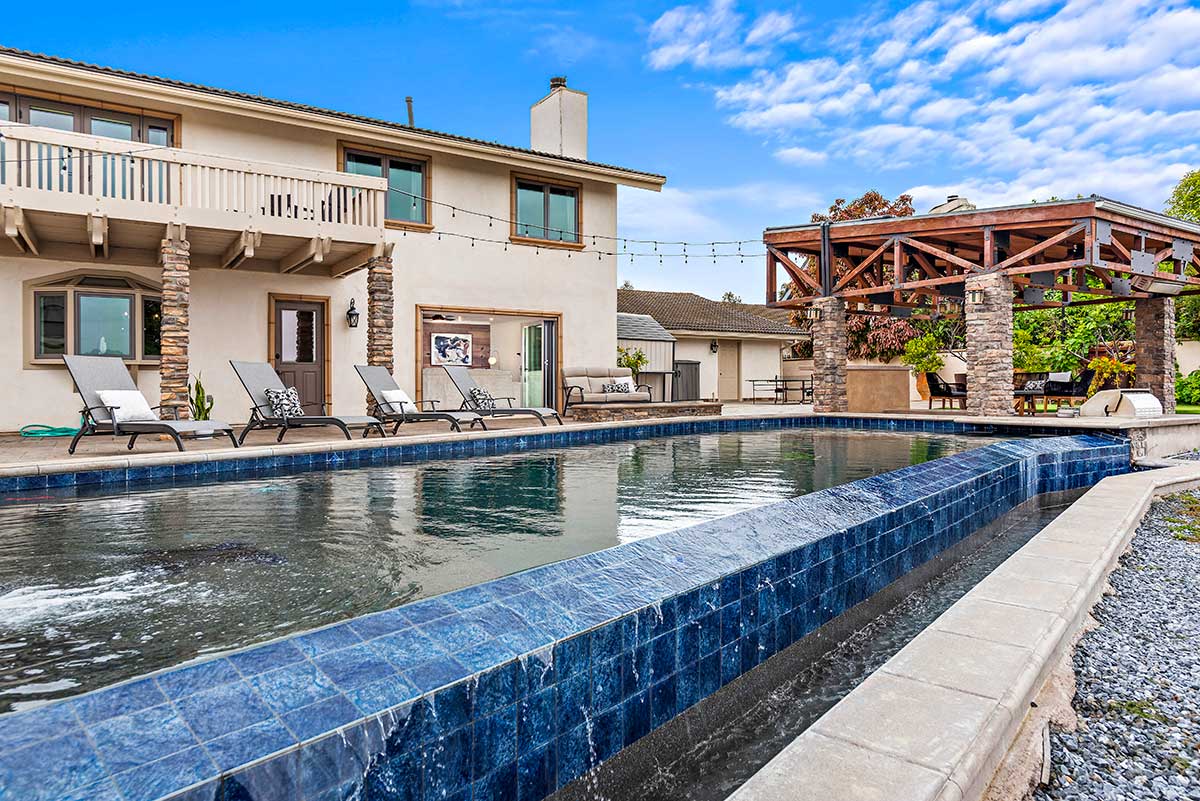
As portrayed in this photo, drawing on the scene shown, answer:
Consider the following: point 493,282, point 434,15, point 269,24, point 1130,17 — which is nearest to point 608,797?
point 493,282

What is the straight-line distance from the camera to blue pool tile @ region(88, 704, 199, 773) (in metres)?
1.32

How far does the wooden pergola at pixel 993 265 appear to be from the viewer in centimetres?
1164

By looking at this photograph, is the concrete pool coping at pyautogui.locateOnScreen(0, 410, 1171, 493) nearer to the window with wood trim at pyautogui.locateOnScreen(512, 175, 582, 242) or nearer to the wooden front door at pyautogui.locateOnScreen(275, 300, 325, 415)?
the wooden front door at pyautogui.locateOnScreen(275, 300, 325, 415)

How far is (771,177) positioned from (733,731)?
105 feet

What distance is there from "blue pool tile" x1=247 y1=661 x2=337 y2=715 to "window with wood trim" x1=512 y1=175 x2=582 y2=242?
1269cm

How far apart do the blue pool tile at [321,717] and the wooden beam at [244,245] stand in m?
9.16

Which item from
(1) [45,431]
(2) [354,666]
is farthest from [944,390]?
(2) [354,666]

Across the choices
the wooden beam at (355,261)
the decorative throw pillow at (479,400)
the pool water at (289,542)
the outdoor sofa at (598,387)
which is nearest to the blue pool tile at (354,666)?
the pool water at (289,542)

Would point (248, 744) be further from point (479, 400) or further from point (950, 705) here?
point (479, 400)

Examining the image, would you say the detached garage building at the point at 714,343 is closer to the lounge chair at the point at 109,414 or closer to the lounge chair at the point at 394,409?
the lounge chair at the point at 394,409

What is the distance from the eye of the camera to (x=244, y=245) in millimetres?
9516

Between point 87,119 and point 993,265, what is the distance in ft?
45.1

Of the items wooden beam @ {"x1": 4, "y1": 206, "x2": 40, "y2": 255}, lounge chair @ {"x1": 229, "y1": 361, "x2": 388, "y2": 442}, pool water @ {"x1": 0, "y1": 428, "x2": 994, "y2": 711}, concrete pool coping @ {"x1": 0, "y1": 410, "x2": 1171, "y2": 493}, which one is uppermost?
wooden beam @ {"x1": 4, "y1": 206, "x2": 40, "y2": 255}

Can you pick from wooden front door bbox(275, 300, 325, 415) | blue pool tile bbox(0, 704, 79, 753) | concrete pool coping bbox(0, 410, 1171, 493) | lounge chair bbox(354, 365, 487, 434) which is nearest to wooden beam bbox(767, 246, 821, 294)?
concrete pool coping bbox(0, 410, 1171, 493)
